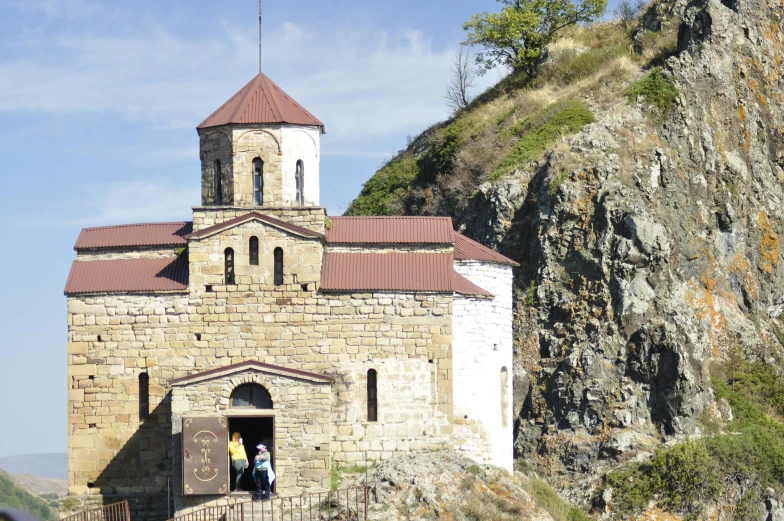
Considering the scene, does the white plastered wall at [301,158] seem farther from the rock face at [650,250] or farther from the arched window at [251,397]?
the rock face at [650,250]

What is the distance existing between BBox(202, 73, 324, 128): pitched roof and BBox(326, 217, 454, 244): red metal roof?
9.13 feet

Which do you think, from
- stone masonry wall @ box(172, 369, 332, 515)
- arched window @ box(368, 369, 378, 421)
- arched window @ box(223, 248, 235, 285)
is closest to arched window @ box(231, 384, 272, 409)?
stone masonry wall @ box(172, 369, 332, 515)

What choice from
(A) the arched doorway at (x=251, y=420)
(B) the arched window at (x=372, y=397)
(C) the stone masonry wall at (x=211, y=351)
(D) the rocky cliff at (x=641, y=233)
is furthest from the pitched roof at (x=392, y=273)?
(D) the rocky cliff at (x=641, y=233)

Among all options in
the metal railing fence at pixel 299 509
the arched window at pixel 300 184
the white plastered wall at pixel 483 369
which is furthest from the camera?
the arched window at pixel 300 184

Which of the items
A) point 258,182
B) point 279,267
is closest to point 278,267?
point 279,267

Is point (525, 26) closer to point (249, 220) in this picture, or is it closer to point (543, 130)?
point (543, 130)

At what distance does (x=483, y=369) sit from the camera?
29.5 m

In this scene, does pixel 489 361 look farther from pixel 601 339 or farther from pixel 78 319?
pixel 78 319

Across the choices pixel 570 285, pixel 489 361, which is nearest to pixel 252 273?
pixel 489 361

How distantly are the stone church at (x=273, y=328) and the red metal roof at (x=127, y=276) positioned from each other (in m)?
0.04

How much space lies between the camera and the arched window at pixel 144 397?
2875 cm

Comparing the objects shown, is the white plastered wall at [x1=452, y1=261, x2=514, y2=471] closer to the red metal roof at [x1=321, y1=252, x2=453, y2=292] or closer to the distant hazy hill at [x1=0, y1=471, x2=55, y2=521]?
the red metal roof at [x1=321, y1=252, x2=453, y2=292]

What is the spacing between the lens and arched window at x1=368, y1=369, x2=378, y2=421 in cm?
2819

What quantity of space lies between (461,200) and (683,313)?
9.68m
